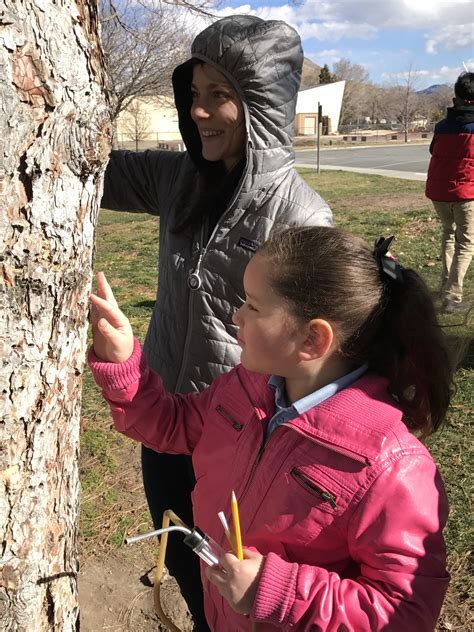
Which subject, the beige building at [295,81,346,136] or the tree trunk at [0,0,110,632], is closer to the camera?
the tree trunk at [0,0,110,632]

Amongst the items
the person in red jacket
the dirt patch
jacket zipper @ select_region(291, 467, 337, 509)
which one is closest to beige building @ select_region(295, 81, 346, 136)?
the person in red jacket

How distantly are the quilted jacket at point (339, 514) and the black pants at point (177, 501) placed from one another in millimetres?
635

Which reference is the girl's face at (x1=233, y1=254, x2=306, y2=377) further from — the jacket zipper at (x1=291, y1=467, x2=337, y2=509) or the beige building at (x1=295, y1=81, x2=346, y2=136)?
the beige building at (x1=295, y1=81, x2=346, y2=136)

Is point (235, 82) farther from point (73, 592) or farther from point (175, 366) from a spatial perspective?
point (73, 592)

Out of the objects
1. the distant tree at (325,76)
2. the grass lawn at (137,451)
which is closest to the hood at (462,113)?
the grass lawn at (137,451)

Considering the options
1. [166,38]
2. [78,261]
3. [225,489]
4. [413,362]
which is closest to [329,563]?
[225,489]

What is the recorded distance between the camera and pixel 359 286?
1.36m

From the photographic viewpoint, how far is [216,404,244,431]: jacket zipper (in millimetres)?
1478

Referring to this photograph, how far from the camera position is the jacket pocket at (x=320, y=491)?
1210 mm

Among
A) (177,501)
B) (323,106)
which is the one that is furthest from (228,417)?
(323,106)

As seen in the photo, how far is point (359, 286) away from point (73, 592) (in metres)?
1.08

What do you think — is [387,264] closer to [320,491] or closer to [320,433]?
[320,433]

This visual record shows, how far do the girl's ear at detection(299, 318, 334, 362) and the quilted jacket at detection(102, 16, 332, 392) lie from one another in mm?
582

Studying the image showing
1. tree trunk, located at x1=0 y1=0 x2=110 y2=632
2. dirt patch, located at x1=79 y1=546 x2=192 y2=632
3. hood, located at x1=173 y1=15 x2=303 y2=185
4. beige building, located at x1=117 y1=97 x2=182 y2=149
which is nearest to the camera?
tree trunk, located at x1=0 y1=0 x2=110 y2=632
